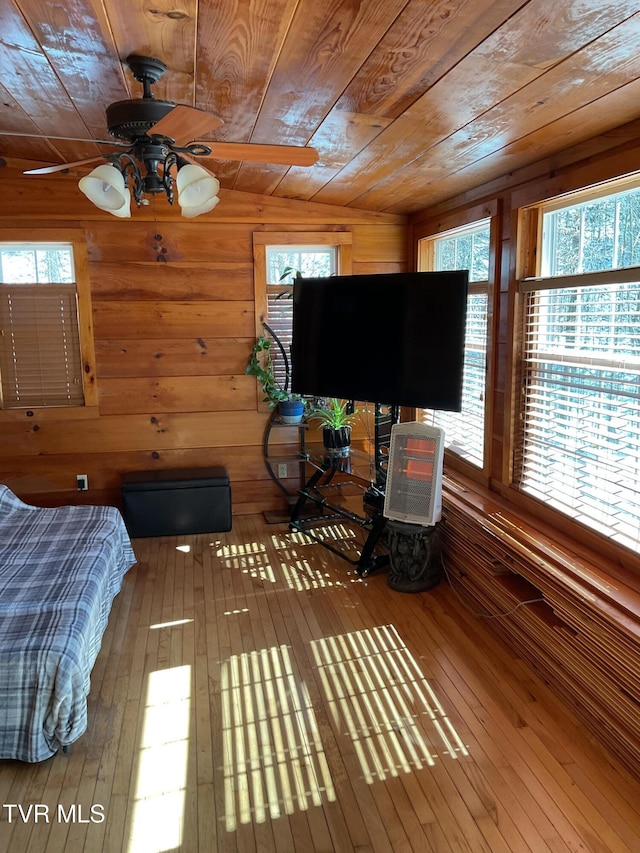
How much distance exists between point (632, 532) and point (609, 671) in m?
0.55

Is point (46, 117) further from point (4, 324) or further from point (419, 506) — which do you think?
point (419, 506)

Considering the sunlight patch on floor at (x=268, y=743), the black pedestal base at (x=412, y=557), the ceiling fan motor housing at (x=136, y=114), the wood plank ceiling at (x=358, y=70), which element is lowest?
the sunlight patch on floor at (x=268, y=743)

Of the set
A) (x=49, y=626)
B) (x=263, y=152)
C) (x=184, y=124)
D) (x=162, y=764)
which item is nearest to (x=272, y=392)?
(x=263, y=152)

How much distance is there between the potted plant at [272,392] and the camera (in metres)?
4.46

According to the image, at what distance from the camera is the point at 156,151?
217cm

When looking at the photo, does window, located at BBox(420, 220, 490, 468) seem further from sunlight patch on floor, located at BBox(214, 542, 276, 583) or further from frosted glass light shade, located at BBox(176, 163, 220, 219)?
frosted glass light shade, located at BBox(176, 163, 220, 219)

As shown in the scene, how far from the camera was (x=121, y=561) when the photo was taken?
355 centimetres

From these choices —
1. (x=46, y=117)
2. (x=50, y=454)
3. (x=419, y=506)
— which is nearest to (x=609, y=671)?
(x=419, y=506)

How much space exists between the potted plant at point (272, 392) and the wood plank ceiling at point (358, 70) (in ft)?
5.48

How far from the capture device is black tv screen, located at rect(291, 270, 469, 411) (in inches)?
127

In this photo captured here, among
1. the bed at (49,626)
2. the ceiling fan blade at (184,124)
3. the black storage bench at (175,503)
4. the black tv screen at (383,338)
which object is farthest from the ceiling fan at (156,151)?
the black storage bench at (175,503)

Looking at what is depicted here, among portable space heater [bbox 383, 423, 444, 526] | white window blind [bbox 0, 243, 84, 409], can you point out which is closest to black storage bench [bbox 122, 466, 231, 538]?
white window blind [bbox 0, 243, 84, 409]

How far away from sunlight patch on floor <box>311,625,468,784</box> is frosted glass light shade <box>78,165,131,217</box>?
83.5 inches

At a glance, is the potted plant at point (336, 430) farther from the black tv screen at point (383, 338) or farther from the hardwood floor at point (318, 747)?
the hardwood floor at point (318, 747)
